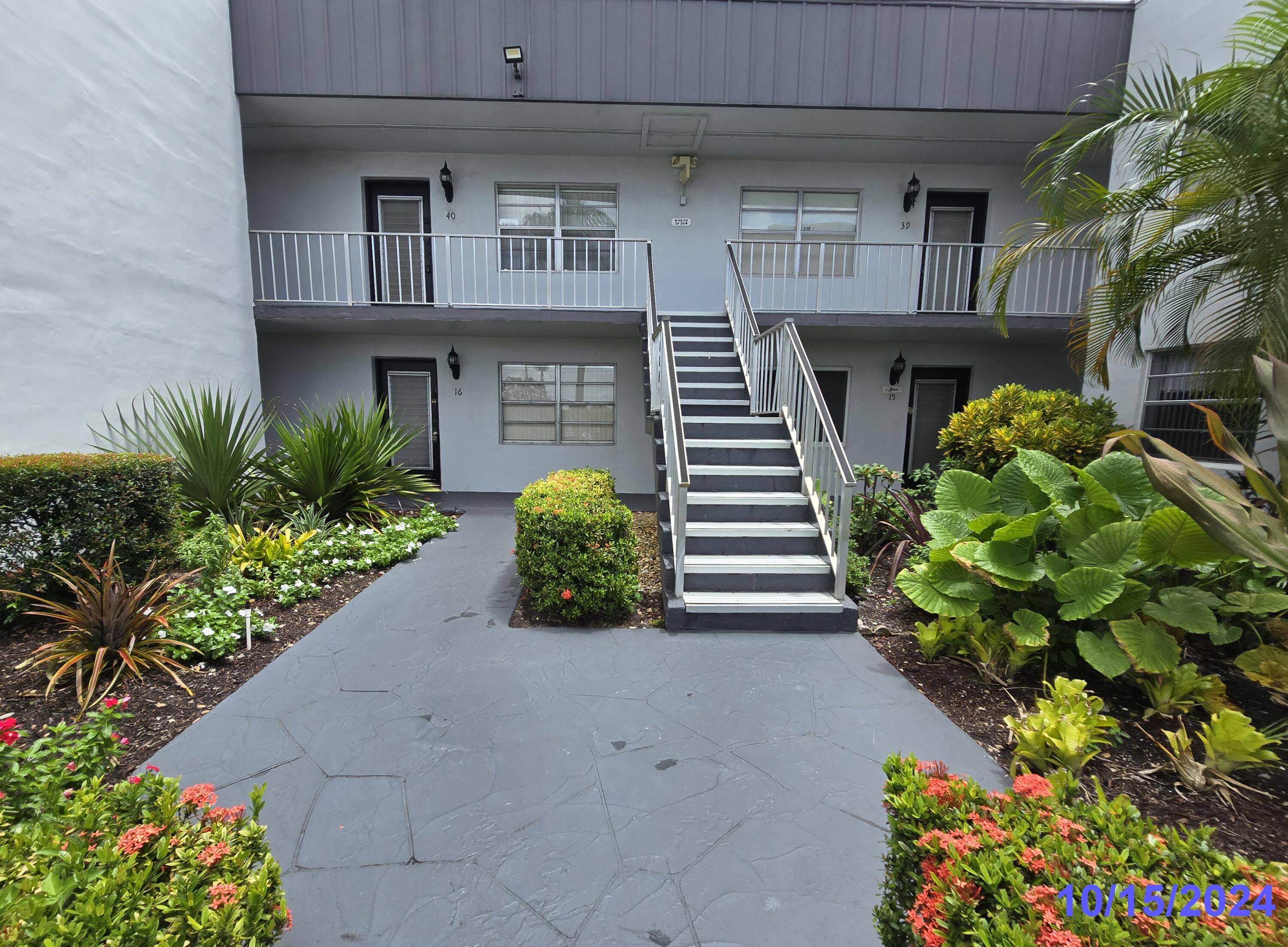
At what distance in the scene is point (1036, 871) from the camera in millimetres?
1188

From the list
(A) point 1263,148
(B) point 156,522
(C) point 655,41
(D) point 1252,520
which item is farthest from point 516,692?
(C) point 655,41

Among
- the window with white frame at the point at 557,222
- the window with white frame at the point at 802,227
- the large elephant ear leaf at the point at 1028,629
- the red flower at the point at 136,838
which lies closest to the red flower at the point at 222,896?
the red flower at the point at 136,838

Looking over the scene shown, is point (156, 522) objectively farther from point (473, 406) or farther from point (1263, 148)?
point (1263, 148)

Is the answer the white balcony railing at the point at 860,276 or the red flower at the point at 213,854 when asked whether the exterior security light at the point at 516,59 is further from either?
the red flower at the point at 213,854

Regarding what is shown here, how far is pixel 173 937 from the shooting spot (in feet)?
3.54

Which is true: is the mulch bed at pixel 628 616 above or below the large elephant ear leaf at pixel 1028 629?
below

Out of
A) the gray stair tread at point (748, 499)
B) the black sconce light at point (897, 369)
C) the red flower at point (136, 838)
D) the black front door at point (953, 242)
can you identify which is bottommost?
the red flower at point (136, 838)

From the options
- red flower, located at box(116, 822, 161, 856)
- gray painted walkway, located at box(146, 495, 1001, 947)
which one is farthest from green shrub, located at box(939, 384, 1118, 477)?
red flower, located at box(116, 822, 161, 856)

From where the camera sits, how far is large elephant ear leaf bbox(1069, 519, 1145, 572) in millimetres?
2840

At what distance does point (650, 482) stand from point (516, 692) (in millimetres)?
6114

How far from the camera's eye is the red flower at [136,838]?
1.27 m

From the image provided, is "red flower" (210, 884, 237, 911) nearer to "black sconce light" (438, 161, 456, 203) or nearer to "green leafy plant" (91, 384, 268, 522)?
"green leafy plant" (91, 384, 268, 522)

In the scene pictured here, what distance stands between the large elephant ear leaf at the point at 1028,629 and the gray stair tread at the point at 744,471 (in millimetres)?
2275

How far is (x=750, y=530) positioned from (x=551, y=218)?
245 inches
